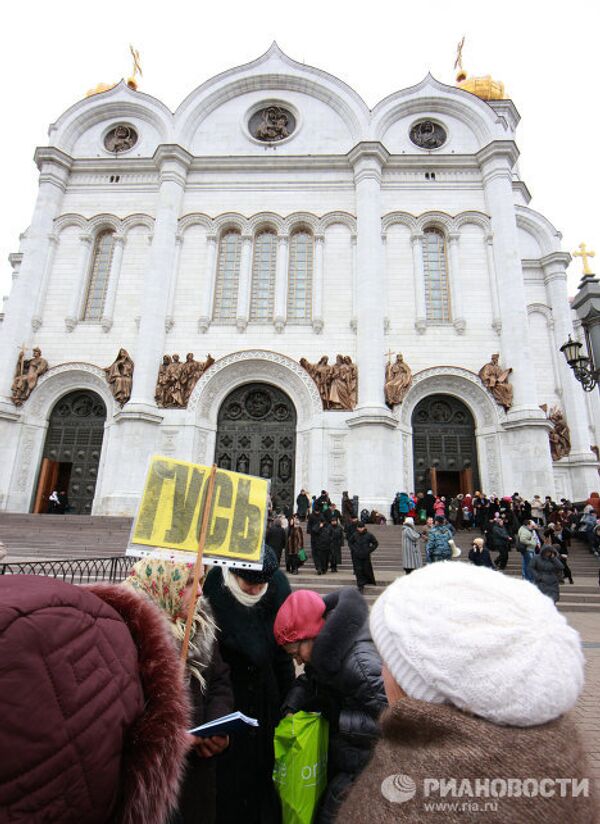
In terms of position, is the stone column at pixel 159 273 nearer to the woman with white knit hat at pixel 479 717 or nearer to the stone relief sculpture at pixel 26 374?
the stone relief sculpture at pixel 26 374

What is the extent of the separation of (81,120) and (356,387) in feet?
54.1

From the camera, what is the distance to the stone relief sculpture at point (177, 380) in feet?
51.3

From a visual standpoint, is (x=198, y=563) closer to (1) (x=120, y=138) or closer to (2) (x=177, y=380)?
(2) (x=177, y=380)

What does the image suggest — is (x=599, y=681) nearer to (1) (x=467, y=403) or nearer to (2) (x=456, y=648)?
(2) (x=456, y=648)

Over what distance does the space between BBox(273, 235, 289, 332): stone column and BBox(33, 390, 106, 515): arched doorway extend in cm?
697

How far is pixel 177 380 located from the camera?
51.6 feet

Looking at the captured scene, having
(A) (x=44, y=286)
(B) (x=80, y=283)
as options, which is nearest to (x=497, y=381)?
(B) (x=80, y=283)

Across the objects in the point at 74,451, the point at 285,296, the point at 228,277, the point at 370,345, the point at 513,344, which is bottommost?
the point at 74,451

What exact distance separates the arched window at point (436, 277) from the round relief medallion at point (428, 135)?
4.00 m

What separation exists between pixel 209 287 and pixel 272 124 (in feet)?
27.0

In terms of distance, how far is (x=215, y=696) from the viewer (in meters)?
1.91

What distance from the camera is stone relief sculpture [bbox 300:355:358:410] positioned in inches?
606

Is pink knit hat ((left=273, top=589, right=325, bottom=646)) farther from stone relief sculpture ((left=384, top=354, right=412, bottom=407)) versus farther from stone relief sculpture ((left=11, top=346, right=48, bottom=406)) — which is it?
stone relief sculpture ((left=11, top=346, right=48, bottom=406))

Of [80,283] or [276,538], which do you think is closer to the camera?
[276,538]
